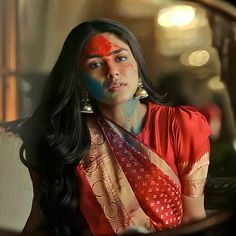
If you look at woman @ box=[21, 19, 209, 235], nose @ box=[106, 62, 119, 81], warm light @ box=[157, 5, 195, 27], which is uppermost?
warm light @ box=[157, 5, 195, 27]

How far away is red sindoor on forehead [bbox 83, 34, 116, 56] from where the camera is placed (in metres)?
0.73

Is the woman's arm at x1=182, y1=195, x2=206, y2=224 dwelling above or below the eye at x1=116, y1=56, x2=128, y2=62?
below

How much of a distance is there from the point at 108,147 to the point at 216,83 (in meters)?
0.20

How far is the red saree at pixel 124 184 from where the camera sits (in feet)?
2.35

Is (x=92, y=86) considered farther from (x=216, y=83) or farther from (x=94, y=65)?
(x=216, y=83)

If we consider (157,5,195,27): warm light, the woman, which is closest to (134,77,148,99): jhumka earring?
the woman

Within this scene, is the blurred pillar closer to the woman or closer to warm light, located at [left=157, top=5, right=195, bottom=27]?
the woman

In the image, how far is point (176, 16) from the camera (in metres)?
0.78

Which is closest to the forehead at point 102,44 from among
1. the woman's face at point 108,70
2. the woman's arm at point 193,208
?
the woman's face at point 108,70

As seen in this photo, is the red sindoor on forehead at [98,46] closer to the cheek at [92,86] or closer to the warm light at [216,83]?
the cheek at [92,86]

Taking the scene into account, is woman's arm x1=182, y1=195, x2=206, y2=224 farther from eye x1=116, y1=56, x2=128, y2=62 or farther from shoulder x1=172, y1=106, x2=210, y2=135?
eye x1=116, y1=56, x2=128, y2=62

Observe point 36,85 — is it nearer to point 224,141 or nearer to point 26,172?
point 26,172

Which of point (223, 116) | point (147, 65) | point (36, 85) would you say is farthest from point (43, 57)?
point (223, 116)

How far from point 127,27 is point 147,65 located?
7 cm
